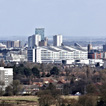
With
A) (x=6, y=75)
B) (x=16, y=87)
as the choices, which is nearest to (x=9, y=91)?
(x=16, y=87)

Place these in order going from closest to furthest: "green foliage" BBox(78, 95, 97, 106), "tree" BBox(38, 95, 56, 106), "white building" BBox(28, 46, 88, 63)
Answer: "green foliage" BBox(78, 95, 97, 106)
"tree" BBox(38, 95, 56, 106)
"white building" BBox(28, 46, 88, 63)

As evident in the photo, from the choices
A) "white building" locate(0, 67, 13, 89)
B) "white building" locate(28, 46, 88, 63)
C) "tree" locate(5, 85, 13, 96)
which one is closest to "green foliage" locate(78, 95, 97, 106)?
"tree" locate(5, 85, 13, 96)

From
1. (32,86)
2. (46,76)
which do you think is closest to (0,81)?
(32,86)

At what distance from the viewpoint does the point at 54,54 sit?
4466 inches

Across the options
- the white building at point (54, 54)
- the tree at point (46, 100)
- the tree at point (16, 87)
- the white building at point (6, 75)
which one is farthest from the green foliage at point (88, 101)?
the white building at point (54, 54)

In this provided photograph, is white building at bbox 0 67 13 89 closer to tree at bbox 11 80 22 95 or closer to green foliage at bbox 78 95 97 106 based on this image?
tree at bbox 11 80 22 95

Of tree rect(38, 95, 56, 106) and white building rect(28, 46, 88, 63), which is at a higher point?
white building rect(28, 46, 88, 63)

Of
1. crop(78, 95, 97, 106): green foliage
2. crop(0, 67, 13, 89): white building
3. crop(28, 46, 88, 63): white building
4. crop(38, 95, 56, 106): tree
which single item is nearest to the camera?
crop(78, 95, 97, 106): green foliage

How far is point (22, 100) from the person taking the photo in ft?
136

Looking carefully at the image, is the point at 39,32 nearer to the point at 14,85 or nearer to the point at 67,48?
the point at 67,48

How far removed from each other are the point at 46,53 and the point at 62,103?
7604 cm

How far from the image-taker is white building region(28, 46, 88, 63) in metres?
111

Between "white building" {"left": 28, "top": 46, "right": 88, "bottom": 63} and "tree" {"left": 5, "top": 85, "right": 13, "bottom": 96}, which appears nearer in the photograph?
"tree" {"left": 5, "top": 85, "right": 13, "bottom": 96}

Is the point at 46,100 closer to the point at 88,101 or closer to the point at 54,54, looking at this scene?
the point at 88,101
